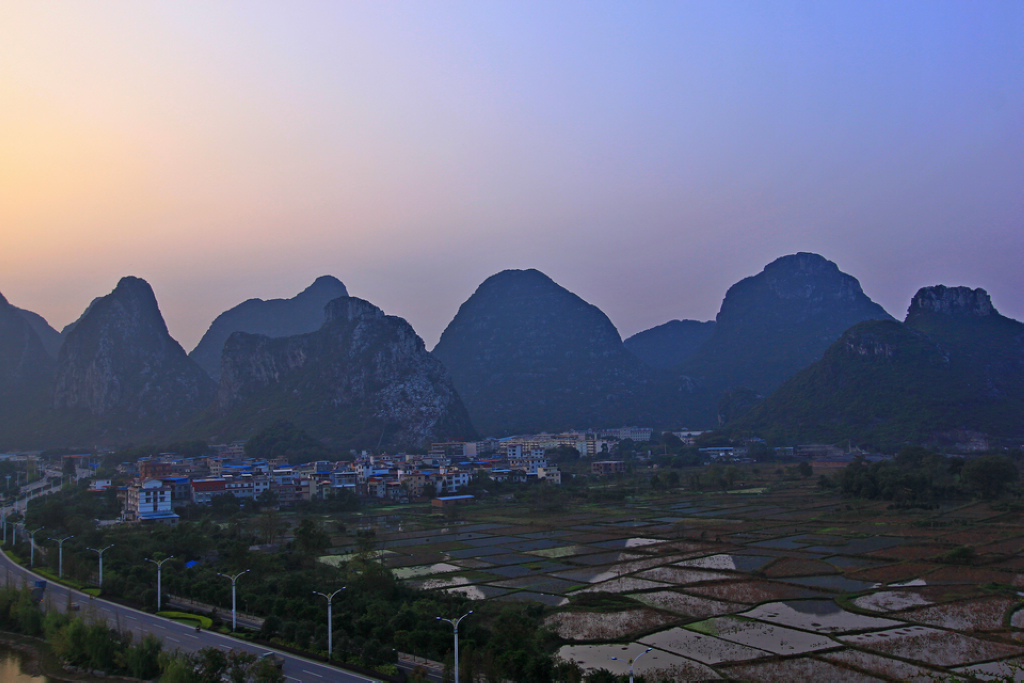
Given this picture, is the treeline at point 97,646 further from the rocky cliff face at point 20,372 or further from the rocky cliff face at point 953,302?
the rocky cliff face at point 953,302

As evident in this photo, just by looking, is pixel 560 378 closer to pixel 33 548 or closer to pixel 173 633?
pixel 33 548

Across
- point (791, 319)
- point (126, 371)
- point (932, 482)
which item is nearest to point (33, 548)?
point (932, 482)

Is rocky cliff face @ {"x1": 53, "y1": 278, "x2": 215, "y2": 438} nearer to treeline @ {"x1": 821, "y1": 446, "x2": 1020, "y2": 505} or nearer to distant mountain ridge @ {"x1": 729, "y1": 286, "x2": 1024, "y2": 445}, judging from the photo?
distant mountain ridge @ {"x1": 729, "y1": 286, "x2": 1024, "y2": 445}

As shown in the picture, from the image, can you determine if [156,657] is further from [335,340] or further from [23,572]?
[335,340]

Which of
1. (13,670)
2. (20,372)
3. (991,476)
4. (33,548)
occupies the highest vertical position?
(20,372)

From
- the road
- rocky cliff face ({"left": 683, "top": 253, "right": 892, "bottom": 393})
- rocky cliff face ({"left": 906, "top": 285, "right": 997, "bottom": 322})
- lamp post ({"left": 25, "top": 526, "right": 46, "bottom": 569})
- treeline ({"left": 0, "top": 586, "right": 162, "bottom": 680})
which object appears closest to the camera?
the road

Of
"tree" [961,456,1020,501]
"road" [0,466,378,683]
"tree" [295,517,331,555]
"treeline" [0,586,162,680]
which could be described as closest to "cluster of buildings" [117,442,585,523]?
"tree" [295,517,331,555]

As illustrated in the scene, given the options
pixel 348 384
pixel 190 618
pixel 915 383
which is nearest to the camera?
pixel 190 618
